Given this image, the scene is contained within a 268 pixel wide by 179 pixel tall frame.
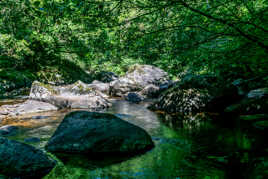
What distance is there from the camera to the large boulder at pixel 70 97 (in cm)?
1045

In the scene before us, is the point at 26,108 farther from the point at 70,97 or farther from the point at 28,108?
the point at 70,97

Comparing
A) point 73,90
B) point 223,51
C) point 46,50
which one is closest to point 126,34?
point 223,51

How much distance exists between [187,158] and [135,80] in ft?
46.8

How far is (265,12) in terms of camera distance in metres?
3.77

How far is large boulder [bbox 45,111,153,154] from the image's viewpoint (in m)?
4.45

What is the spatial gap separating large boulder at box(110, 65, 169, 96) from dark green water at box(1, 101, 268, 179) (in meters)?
10.8

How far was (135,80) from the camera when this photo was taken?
18.1 m

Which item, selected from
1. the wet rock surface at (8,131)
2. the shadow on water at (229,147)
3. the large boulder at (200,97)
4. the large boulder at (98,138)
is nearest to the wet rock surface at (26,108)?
the wet rock surface at (8,131)

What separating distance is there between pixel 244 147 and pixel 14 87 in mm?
13844

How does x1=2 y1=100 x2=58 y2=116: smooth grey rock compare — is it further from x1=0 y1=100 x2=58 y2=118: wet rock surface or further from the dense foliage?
the dense foliage

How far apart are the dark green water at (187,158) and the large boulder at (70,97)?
414cm

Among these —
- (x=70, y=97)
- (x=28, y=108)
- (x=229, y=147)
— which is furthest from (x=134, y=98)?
(x=229, y=147)

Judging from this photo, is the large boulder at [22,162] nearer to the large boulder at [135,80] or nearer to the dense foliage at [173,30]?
the dense foliage at [173,30]

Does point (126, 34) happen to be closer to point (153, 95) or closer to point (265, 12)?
point (265, 12)
